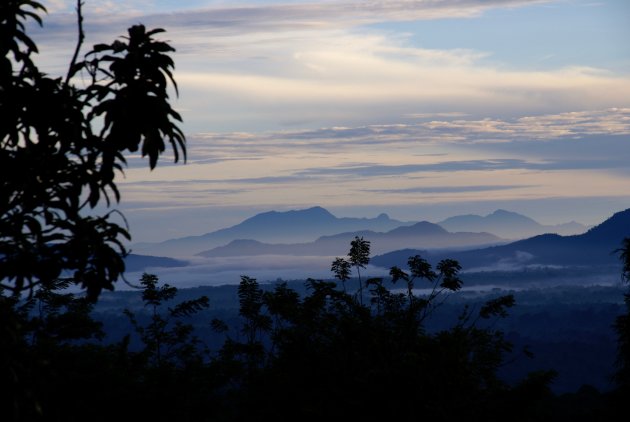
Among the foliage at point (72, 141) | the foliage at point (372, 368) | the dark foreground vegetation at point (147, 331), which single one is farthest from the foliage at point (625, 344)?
Result: the foliage at point (72, 141)

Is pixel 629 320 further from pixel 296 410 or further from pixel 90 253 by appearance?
pixel 90 253

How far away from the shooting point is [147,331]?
117 feet

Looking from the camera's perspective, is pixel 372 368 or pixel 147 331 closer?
pixel 372 368

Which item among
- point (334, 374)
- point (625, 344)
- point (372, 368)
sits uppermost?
point (372, 368)

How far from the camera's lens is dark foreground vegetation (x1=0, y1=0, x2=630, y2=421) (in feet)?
45.9

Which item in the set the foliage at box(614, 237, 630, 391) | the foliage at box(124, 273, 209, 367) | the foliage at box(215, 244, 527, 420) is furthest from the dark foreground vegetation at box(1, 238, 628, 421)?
the foliage at box(614, 237, 630, 391)

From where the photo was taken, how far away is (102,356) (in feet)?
78.6

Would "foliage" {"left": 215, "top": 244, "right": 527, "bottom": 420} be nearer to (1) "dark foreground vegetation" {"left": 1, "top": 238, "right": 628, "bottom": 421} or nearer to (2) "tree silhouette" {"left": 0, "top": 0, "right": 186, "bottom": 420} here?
(1) "dark foreground vegetation" {"left": 1, "top": 238, "right": 628, "bottom": 421}

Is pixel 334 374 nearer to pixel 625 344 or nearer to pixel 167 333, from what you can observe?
pixel 167 333

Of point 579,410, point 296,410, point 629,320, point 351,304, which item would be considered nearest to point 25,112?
point 296,410

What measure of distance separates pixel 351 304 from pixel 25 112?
12.0 meters

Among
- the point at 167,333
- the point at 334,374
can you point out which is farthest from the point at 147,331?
the point at 334,374

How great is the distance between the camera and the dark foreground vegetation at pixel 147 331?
551 inches

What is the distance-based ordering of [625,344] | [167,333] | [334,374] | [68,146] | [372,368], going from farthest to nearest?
[625,344], [167,333], [334,374], [372,368], [68,146]
